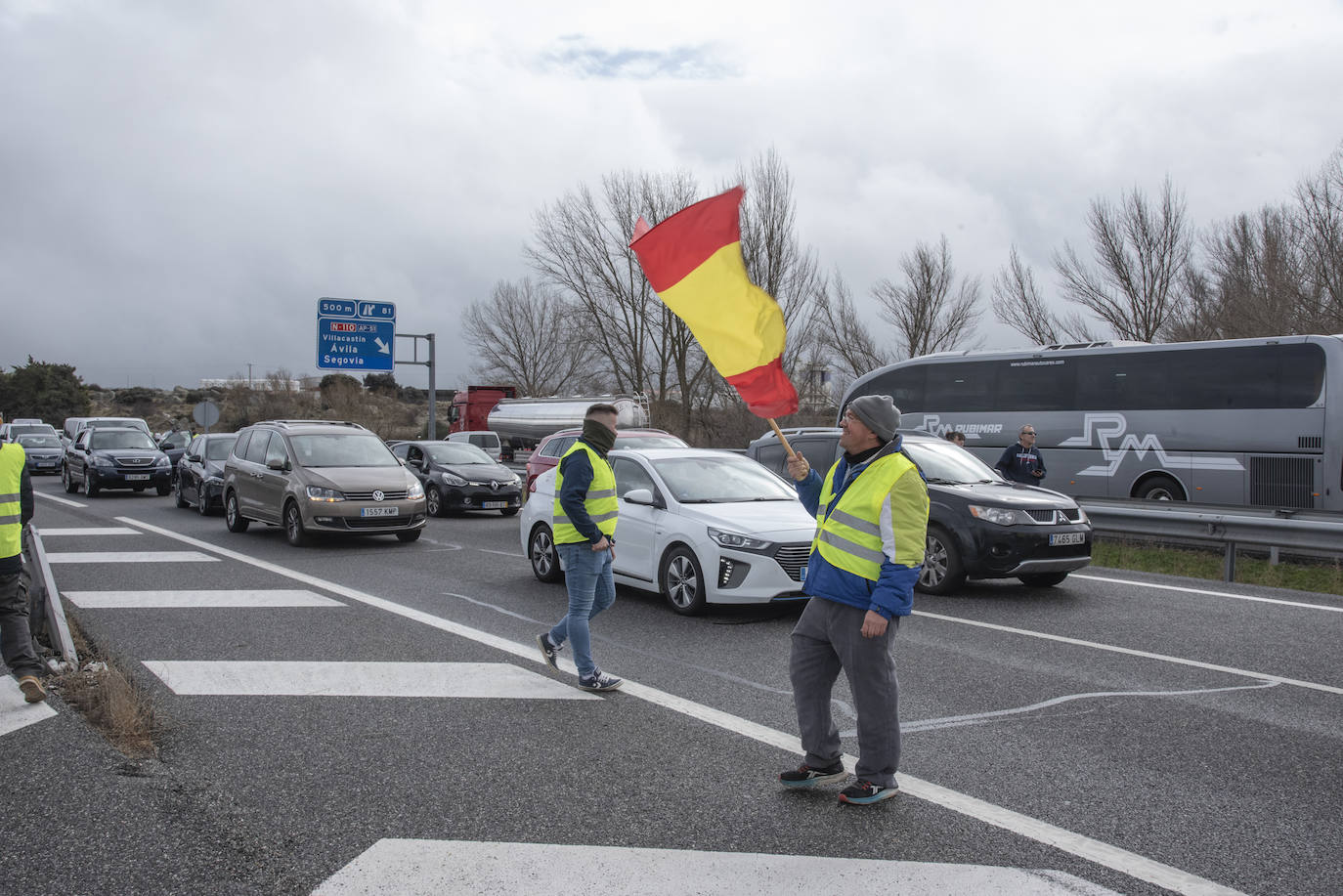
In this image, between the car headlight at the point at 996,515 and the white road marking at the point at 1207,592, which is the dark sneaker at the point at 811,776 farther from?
the white road marking at the point at 1207,592

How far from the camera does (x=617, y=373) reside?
43.7 m

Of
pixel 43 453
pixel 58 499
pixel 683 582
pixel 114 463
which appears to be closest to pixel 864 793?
pixel 683 582

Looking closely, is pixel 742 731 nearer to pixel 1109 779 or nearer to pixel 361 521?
pixel 1109 779

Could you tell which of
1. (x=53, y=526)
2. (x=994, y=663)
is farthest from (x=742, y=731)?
(x=53, y=526)

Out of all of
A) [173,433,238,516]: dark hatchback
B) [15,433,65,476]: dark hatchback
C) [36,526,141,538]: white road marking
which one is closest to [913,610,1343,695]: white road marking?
[36,526,141,538]: white road marking

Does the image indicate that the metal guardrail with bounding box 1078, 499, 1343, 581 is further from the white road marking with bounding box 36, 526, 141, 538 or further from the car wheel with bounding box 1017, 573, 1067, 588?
the white road marking with bounding box 36, 526, 141, 538

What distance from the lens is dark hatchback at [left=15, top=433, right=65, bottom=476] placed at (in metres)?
37.5

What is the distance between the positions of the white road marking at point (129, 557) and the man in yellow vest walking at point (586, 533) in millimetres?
7816

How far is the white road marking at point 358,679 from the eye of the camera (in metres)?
6.12

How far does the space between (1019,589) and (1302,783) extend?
617 centimetres

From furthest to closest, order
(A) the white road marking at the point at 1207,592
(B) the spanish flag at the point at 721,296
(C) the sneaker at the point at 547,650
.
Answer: (A) the white road marking at the point at 1207,592 < (C) the sneaker at the point at 547,650 < (B) the spanish flag at the point at 721,296

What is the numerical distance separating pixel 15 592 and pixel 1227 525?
12233 mm

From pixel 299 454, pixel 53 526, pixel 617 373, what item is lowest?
pixel 53 526

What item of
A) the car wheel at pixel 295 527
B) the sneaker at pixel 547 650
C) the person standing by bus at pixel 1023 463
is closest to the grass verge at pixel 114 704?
the sneaker at pixel 547 650
